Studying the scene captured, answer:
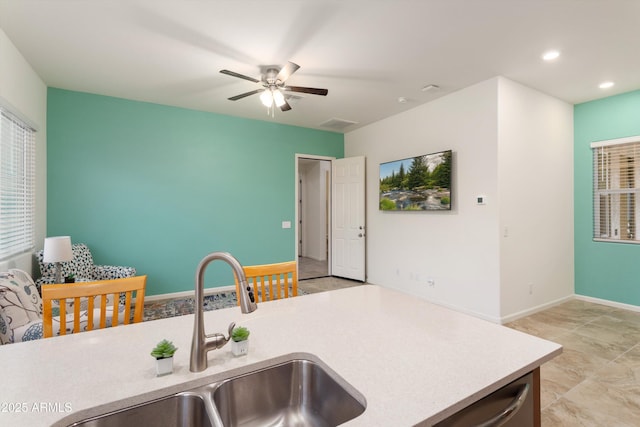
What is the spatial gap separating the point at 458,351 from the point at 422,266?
3361 mm

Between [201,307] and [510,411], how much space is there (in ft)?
3.23

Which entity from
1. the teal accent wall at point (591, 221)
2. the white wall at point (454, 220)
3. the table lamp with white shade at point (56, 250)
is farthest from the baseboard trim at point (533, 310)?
the table lamp with white shade at point (56, 250)

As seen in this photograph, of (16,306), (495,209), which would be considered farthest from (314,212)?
(16,306)

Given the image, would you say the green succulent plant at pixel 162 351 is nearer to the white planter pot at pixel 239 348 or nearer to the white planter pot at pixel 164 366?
the white planter pot at pixel 164 366

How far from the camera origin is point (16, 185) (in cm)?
299

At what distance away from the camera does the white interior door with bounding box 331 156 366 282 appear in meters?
5.21

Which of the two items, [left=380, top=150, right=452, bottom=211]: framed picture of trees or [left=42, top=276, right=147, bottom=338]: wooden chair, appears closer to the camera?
[left=42, top=276, right=147, bottom=338]: wooden chair

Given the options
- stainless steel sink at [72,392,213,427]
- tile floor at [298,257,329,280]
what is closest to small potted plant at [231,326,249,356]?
stainless steel sink at [72,392,213,427]

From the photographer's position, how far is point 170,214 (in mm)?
4320

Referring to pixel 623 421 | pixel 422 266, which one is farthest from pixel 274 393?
pixel 422 266

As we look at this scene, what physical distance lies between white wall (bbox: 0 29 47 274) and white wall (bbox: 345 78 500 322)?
444cm

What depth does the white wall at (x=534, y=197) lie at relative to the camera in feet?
11.2

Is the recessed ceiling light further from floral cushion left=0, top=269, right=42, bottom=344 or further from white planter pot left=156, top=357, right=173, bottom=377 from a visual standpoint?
floral cushion left=0, top=269, right=42, bottom=344

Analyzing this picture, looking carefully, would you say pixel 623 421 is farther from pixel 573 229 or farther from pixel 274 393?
pixel 573 229
